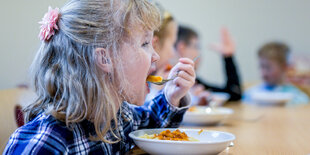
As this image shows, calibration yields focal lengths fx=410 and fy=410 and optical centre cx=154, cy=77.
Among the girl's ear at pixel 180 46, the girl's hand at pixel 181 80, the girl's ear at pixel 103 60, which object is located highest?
the girl's ear at pixel 103 60

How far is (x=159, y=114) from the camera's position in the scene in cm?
109

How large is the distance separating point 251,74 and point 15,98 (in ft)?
10.7

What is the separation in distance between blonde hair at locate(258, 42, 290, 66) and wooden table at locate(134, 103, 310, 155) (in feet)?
5.73

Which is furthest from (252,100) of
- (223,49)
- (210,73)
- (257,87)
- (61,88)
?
(61,88)

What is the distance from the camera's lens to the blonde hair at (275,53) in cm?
361

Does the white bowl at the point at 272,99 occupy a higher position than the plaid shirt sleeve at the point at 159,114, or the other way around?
the plaid shirt sleeve at the point at 159,114

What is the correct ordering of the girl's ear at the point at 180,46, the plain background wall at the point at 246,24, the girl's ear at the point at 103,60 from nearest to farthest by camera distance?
the girl's ear at the point at 103,60 < the girl's ear at the point at 180,46 < the plain background wall at the point at 246,24

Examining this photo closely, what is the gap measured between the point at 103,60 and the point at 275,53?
10.00 feet

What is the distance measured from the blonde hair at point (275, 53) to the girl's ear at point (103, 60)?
298 cm

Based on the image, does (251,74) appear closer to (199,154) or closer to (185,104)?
(185,104)

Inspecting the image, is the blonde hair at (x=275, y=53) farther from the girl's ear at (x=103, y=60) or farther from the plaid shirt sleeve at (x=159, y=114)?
the girl's ear at (x=103, y=60)

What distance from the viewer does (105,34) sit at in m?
0.82

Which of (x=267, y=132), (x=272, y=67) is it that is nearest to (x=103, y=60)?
(x=267, y=132)

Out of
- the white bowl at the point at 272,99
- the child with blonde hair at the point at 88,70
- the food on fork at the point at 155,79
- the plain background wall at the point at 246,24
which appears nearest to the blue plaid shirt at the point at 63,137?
the child with blonde hair at the point at 88,70
